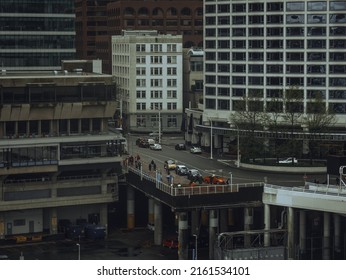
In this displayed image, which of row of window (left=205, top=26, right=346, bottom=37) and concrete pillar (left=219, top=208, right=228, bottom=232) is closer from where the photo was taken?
concrete pillar (left=219, top=208, right=228, bottom=232)


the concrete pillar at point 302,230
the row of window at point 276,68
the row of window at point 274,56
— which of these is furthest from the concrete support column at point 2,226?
the row of window at point 274,56

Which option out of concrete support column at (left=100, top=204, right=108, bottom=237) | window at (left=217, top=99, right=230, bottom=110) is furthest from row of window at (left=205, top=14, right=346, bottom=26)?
concrete support column at (left=100, top=204, right=108, bottom=237)

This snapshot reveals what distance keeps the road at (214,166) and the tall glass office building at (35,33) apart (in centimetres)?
1991

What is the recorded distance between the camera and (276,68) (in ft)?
534

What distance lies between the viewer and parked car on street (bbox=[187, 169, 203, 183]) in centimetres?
12379

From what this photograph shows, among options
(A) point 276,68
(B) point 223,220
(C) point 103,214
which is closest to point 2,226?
(C) point 103,214

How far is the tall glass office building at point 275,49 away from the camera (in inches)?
6196

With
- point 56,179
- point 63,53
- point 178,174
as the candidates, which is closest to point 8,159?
point 56,179

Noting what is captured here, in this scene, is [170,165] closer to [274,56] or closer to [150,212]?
[150,212]

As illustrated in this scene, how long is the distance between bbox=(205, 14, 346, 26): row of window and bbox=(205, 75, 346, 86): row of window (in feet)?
28.1

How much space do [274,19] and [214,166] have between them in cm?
2848

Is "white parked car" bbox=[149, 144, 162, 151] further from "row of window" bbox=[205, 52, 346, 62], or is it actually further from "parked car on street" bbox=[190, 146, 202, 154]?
"row of window" bbox=[205, 52, 346, 62]

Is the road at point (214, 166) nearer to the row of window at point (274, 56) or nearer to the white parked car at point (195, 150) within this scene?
the white parked car at point (195, 150)

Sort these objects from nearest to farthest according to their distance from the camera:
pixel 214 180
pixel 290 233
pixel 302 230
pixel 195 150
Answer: pixel 290 233 → pixel 302 230 → pixel 214 180 → pixel 195 150
